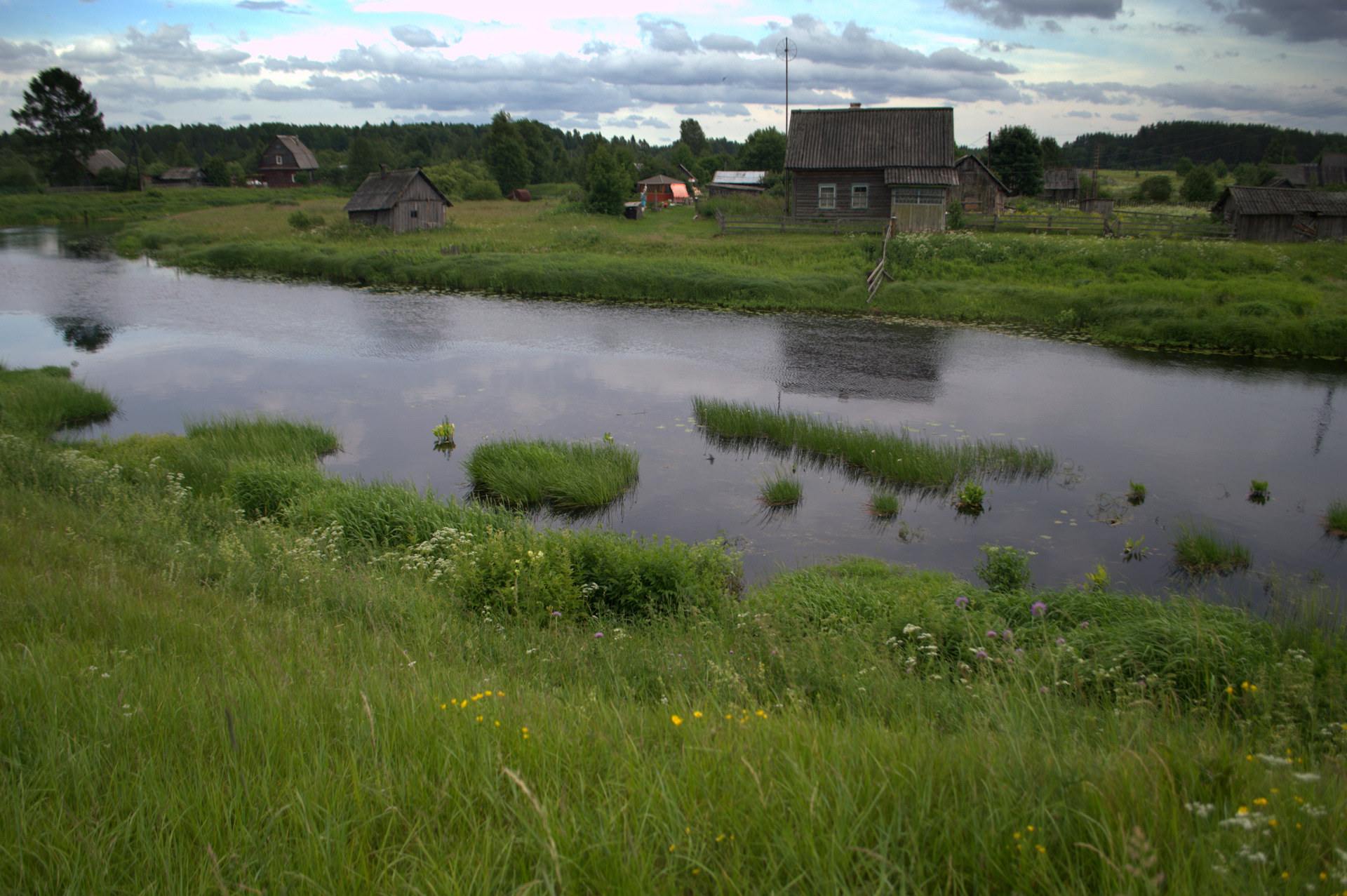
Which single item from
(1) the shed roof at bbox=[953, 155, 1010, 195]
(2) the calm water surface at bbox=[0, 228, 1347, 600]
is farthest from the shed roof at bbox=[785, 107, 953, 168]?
(2) the calm water surface at bbox=[0, 228, 1347, 600]

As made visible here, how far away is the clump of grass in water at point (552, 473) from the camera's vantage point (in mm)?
11070

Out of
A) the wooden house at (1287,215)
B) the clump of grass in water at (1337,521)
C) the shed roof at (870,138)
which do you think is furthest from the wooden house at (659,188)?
the clump of grass in water at (1337,521)

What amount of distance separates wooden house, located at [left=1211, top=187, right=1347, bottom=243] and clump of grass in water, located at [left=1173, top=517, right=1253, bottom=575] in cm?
3170

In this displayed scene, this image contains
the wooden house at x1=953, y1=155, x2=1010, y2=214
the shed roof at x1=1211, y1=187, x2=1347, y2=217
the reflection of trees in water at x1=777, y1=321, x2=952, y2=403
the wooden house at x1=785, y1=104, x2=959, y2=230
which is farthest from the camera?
the wooden house at x1=953, y1=155, x2=1010, y2=214

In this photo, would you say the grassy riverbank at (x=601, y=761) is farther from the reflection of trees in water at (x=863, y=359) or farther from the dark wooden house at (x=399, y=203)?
the dark wooden house at (x=399, y=203)

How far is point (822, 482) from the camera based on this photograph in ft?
39.0

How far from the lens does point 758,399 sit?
16.1 metres

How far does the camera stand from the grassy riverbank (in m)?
2.20

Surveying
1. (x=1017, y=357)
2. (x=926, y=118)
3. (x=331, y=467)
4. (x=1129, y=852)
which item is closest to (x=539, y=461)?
(x=331, y=467)

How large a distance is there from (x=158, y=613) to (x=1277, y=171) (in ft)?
303

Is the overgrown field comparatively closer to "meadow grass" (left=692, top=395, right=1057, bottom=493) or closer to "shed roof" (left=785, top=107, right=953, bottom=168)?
"shed roof" (left=785, top=107, right=953, bottom=168)

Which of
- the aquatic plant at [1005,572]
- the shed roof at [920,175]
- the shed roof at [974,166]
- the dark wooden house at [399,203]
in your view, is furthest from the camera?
the shed roof at [974,166]

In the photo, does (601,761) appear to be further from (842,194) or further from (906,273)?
(842,194)

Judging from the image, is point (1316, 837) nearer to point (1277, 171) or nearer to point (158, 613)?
point (158, 613)
